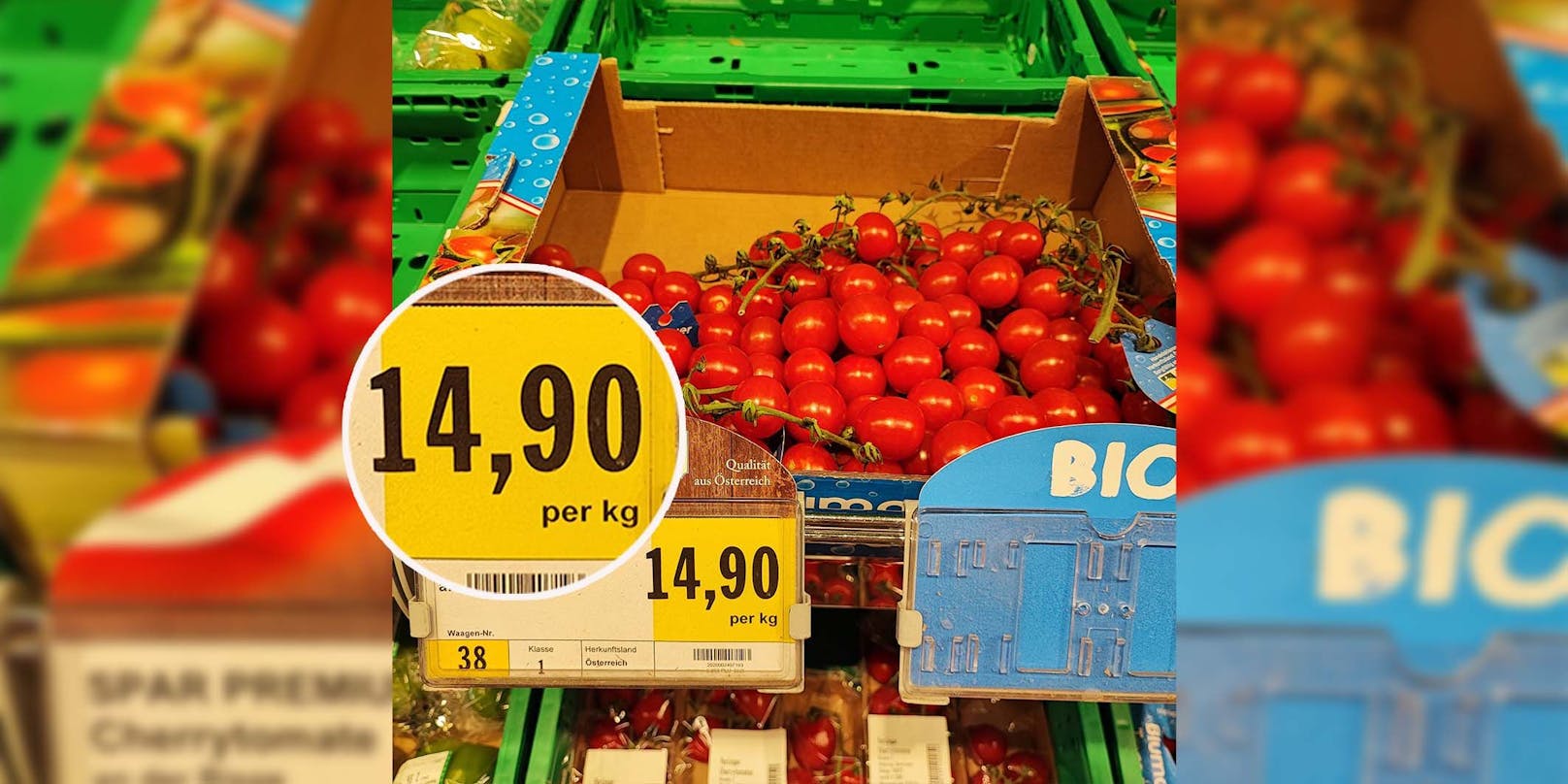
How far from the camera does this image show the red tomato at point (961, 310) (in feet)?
4.84

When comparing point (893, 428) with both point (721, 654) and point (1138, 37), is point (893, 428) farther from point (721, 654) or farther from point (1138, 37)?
point (1138, 37)

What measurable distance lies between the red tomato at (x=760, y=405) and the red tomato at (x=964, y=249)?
19.8 inches

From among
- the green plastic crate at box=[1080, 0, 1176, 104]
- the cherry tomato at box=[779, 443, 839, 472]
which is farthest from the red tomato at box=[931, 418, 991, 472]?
the green plastic crate at box=[1080, 0, 1176, 104]

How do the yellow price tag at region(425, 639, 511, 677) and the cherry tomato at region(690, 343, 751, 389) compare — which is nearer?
the yellow price tag at region(425, 639, 511, 677)

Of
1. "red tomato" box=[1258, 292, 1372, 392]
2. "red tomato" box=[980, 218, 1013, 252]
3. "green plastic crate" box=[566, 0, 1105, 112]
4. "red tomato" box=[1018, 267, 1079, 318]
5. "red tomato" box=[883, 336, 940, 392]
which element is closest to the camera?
"red tomato" box=[1258, 292, 1372, 392]

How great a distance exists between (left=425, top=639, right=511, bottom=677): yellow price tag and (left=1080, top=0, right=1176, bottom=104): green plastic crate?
1.39 m

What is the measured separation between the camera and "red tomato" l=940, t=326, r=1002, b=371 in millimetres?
1421

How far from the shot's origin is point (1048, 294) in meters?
1.49

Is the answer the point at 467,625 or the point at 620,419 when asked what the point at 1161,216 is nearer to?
the point at 620,419

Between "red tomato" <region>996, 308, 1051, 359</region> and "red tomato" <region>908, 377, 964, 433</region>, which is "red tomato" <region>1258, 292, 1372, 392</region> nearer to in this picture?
"red tomato" <region>908, 377, 964, 433</region>

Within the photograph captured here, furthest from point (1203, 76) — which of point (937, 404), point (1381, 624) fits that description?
point (937, 404)

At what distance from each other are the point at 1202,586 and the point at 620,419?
0.43 m

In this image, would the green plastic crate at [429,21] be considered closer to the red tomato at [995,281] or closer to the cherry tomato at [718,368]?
the cherry tomato at [718,368]

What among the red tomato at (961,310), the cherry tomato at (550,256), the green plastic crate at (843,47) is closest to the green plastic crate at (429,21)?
the green plastic crate at (843,47)
